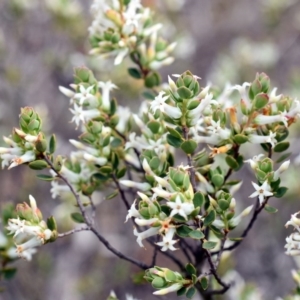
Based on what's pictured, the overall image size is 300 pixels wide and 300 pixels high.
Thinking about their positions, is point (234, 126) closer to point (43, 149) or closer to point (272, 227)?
point (43, 149)

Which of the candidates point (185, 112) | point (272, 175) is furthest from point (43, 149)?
point (272, 175)

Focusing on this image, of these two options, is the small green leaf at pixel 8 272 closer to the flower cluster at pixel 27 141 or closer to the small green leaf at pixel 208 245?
the flower cluster at pixel 27 141

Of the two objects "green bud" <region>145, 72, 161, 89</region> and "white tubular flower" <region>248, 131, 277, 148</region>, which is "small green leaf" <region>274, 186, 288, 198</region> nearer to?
"white tubular flower" <region>248, 131, 277, 148</region>

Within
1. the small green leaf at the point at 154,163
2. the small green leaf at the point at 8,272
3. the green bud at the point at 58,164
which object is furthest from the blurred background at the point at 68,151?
the small green leaf at the point at 154,163

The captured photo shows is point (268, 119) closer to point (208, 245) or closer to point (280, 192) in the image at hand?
point (280, 192)

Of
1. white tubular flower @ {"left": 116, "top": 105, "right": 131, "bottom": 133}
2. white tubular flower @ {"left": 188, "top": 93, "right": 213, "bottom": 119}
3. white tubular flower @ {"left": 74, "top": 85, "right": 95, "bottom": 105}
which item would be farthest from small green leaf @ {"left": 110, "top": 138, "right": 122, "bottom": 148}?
white tubular flower @ {"left": 188, "top": 93, "right": 213, "bottom": 119}

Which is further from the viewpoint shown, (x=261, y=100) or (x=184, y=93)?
(x=261, y=100)

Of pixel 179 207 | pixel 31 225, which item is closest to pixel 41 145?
pixel 31 225
